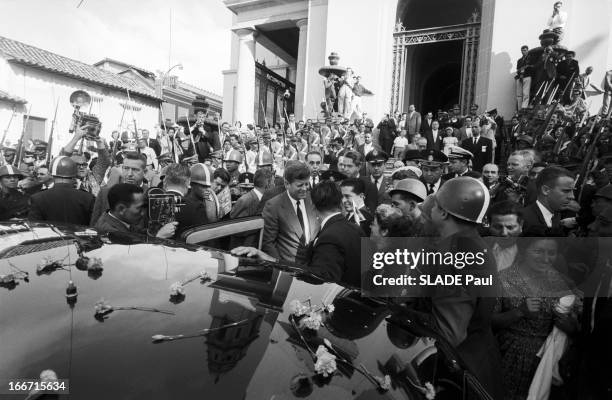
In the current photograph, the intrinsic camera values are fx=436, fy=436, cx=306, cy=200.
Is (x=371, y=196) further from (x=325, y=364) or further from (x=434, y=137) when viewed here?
(x=434, y=137)

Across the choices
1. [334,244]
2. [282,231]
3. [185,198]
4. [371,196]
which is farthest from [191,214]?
[371,196]

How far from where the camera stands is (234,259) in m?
1.94

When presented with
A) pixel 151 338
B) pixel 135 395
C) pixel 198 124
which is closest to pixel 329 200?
pixel 151 338

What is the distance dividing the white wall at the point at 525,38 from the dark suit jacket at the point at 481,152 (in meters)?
7.72

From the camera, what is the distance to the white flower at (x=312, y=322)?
4.43 ft

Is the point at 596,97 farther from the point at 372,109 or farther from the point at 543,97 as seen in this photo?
the point at 372,109

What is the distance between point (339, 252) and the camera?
2.69 meters

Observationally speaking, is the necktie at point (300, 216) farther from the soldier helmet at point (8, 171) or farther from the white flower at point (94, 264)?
the soldier helmet at point (8, 171)

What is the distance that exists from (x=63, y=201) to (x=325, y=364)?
12.9 ft

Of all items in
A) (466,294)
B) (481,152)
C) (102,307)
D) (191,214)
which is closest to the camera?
(102,307)

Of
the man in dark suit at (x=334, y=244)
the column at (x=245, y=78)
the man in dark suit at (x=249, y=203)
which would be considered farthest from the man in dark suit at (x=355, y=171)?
the column at (x=245, y=78)

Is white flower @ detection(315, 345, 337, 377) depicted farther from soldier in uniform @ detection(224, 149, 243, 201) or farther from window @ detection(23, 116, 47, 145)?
window @ detection(23, 116, 47, 145)

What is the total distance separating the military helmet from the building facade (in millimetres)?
15490

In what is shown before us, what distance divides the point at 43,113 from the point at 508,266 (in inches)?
1095
